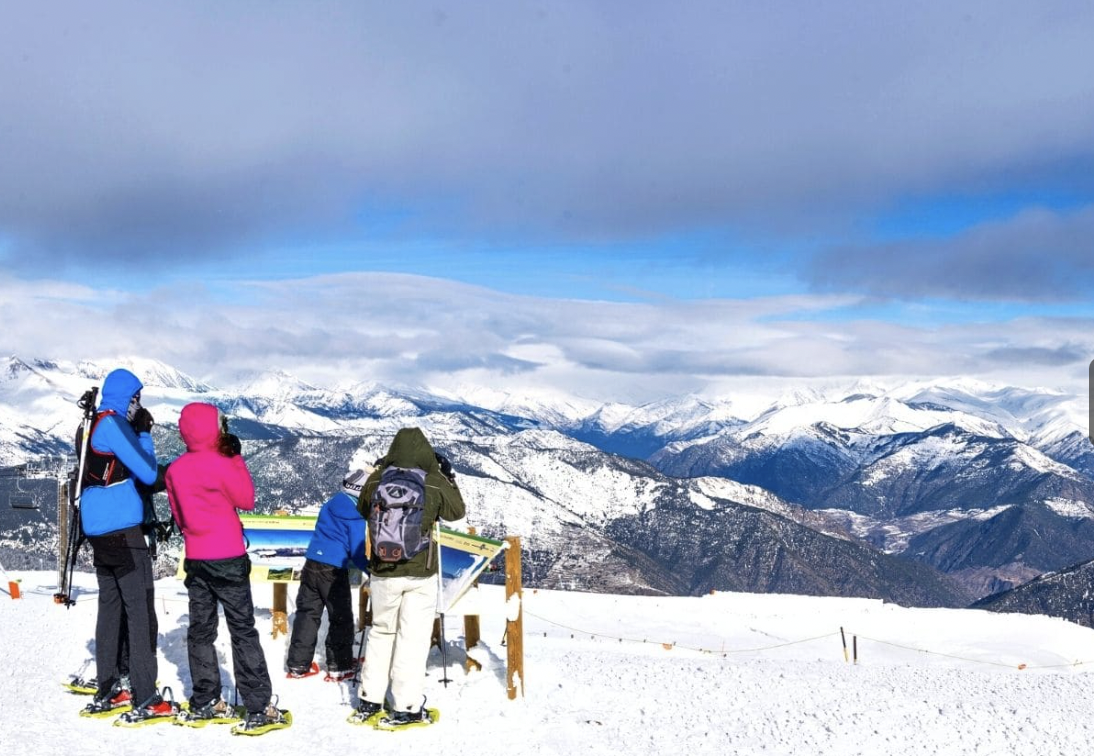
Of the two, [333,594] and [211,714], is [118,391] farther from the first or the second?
[333,594]

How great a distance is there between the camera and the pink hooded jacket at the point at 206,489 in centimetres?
938

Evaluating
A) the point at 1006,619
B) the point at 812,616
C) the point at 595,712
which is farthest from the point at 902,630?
the point at 595,712

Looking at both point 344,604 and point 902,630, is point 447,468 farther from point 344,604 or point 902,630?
point 902,630

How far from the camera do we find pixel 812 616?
1538 inches

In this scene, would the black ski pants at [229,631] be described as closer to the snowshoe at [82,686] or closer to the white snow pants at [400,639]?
the white snow pants at [400,639]

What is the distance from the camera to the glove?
1008 centimetres

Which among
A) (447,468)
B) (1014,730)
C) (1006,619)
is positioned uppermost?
(447,468)

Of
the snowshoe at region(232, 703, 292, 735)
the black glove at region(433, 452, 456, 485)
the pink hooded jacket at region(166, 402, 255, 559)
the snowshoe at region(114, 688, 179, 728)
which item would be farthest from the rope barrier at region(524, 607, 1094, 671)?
the pink hooded jacket at region(166, 402, 255, 559)

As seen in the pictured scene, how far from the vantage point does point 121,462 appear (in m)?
9.77

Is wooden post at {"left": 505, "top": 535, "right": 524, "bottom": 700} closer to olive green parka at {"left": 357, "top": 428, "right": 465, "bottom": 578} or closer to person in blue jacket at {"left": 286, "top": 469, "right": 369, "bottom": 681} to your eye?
olive green parka at {"left": 357, "top": 428, "right": 465, "bottom": 578}

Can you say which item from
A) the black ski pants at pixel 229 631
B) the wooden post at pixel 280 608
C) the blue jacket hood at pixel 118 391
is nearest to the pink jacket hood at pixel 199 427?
the blue jacket hood at pixel 118 391

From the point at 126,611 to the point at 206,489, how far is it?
1.88 m

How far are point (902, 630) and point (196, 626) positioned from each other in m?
36.6

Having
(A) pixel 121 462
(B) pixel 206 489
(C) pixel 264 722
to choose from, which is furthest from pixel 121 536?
(C) pixel 264 722
